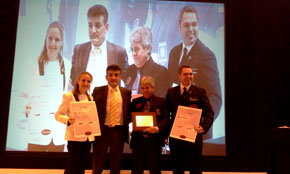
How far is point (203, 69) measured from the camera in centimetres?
445

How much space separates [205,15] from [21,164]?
14.3 feet

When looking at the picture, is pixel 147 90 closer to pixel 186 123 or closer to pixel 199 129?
pixel 186 123

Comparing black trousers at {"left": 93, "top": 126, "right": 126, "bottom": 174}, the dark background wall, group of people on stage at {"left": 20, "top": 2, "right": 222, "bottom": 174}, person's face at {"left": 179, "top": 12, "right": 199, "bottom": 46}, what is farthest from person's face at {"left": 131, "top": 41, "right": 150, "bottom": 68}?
black trousers at {"left": 93, "top": 126, "right": 126, "bottom": 174}

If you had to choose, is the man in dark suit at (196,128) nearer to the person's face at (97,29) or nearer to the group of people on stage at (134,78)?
the group of people on stage at (134,78)

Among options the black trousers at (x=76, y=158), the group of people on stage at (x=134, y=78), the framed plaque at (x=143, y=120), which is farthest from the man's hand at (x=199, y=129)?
the black trousers at (x=76, y=158)

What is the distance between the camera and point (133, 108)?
124 inches

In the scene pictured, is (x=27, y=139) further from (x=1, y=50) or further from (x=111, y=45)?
(x=111, y=45)

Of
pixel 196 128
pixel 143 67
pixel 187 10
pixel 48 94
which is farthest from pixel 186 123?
pixel 48 94

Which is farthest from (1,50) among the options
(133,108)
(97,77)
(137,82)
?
(133,108)

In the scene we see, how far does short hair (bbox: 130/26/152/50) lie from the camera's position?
4453 mm

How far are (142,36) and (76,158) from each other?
2.56 metres

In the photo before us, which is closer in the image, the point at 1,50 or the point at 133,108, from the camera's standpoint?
the point at 133,108
